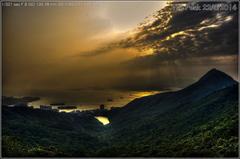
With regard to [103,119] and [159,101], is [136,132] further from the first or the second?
[159,101]

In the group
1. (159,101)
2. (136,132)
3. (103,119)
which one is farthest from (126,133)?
(159,101)

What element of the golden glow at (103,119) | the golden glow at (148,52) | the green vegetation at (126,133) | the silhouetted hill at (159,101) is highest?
the golden glow at (148,52)

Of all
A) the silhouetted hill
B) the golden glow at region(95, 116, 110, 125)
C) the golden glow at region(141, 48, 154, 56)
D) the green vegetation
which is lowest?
the green vegetation

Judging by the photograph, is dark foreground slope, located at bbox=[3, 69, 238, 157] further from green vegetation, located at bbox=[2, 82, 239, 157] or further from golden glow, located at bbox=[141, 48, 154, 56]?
golden glow, located at bbox=[141, 48, 154, 56]

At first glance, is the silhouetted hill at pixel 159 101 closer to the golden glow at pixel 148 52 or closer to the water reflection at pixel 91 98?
the water reflection at pixel 91 98

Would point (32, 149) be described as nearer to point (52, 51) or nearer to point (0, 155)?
point (0, 155)

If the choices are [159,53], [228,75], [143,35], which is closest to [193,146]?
[228,75]

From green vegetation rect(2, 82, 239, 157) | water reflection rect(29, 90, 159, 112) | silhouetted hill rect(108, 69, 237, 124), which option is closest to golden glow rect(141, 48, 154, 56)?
water reflection rect(29, 90, 159, 112)

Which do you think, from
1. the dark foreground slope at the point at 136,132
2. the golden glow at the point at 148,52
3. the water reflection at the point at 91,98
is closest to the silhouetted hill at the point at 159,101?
the dark foreground slope at the point at 136,132
